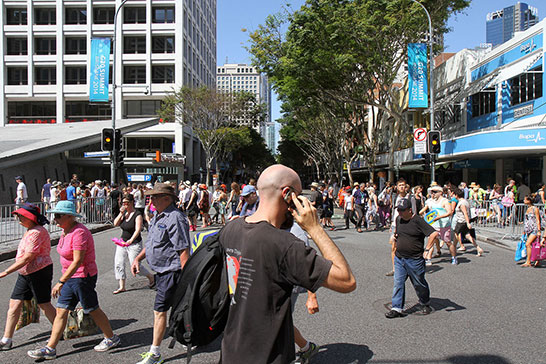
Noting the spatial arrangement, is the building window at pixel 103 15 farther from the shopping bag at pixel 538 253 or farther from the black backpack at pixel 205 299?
the black backpack at pixel 205 299

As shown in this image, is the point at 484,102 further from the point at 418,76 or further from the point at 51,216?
the point at 51,216

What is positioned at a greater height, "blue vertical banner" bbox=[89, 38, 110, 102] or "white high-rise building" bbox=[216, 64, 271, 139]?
"white high-rise building" bbox=[216, 64, 271, 139]

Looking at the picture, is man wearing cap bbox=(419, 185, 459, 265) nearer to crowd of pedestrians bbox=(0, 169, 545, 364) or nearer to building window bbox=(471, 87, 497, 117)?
crowd of pedestrians bbox=(0, 169, 545, 364)

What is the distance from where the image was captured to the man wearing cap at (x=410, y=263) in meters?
5.88

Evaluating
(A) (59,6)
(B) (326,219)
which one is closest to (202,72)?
(A) (59,6)

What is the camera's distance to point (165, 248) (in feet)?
15.3

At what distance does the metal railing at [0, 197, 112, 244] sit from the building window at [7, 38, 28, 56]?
→ 35464 millimetres

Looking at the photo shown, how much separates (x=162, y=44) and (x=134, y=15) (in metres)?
3.92

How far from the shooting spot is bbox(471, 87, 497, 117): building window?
23.1m

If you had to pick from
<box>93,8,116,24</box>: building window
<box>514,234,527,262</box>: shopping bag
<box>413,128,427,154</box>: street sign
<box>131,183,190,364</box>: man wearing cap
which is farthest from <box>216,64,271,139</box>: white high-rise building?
<box>131,183,190,364</box>: man wearing cap

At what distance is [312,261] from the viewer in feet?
7.34

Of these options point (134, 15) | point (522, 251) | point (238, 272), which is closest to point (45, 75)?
point (134, 15)

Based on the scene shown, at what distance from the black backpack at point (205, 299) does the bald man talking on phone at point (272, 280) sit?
0.14 m

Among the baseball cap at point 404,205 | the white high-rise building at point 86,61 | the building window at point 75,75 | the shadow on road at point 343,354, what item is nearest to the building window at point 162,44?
the white high-rise building at point 86,61
